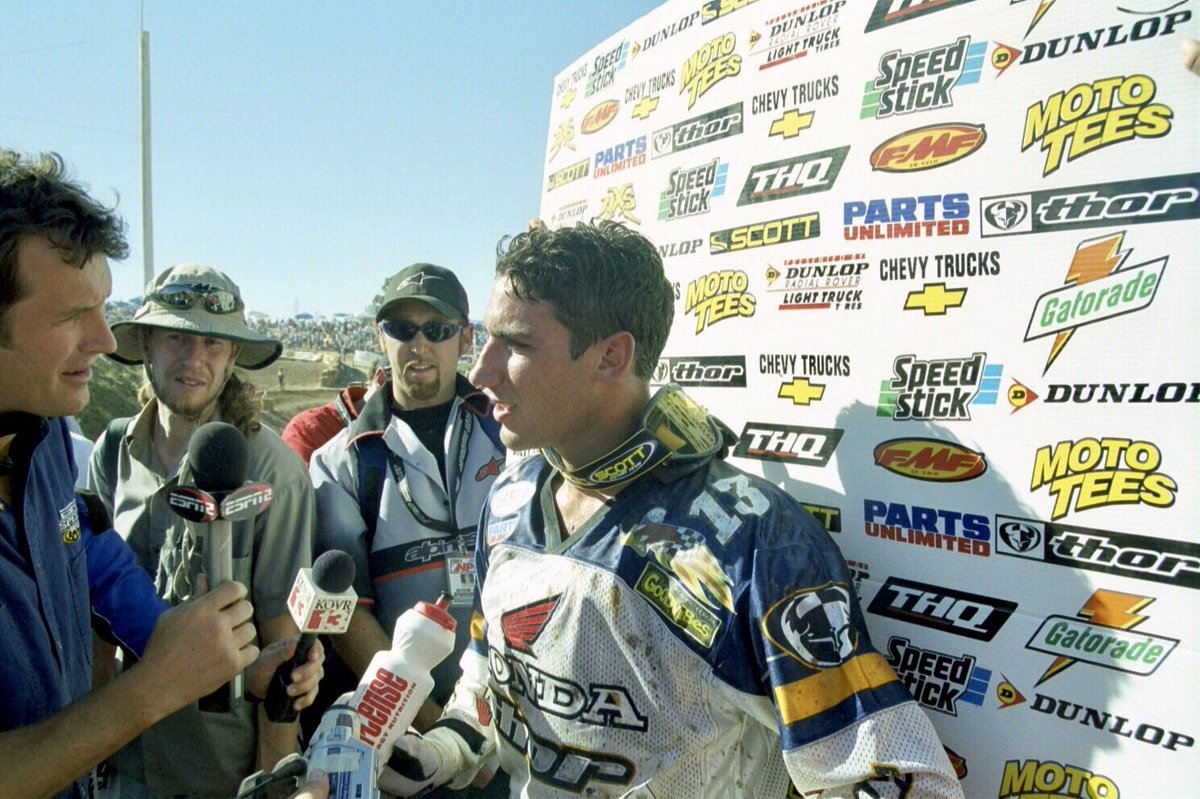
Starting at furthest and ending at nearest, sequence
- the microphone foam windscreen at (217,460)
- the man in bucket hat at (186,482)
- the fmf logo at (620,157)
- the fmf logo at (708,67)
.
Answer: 1. the fmf logo at (620,157)
2. the man in bucket hat at (186,482)
3. the fmf logo at (708,67)
4. the microphone foam windscreen at (217,460)

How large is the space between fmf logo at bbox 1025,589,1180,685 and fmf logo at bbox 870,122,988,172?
101 cm

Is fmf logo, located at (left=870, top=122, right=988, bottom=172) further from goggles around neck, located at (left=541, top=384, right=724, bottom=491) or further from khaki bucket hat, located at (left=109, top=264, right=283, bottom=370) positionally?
khaki bucket hat, located at (left=109, top=264, right=283, bottom=370)

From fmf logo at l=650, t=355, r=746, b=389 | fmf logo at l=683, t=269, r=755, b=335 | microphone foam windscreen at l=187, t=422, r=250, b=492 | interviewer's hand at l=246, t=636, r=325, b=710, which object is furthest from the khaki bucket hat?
fmf logo at l=683, t=269, r=755, b=335

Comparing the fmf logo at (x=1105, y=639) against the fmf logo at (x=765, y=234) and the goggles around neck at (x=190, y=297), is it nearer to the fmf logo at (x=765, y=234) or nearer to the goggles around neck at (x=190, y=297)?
the fmf logo at (x=765, y=234)

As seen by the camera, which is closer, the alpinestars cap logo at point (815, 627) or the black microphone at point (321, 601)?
the alpinestars cap logo at point (815, 627)

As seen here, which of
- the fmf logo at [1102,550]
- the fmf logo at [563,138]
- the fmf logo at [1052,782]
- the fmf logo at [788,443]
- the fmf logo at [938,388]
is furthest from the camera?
the fmf logo at [563,138]

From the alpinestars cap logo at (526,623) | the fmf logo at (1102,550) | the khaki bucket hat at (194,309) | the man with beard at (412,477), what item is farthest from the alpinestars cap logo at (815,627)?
the khaki bucket hat at (194,309)

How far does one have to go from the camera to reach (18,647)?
176cm

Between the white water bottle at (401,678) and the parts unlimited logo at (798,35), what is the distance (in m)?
1.85

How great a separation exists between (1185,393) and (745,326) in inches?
43.2

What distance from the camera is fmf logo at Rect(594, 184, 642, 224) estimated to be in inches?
109

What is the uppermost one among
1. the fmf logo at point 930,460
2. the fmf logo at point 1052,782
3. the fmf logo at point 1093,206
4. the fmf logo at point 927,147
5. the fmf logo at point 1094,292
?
the fmf logo at point 927,147

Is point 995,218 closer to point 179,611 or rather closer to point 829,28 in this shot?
point 829,28

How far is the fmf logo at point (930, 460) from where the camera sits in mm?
1728
